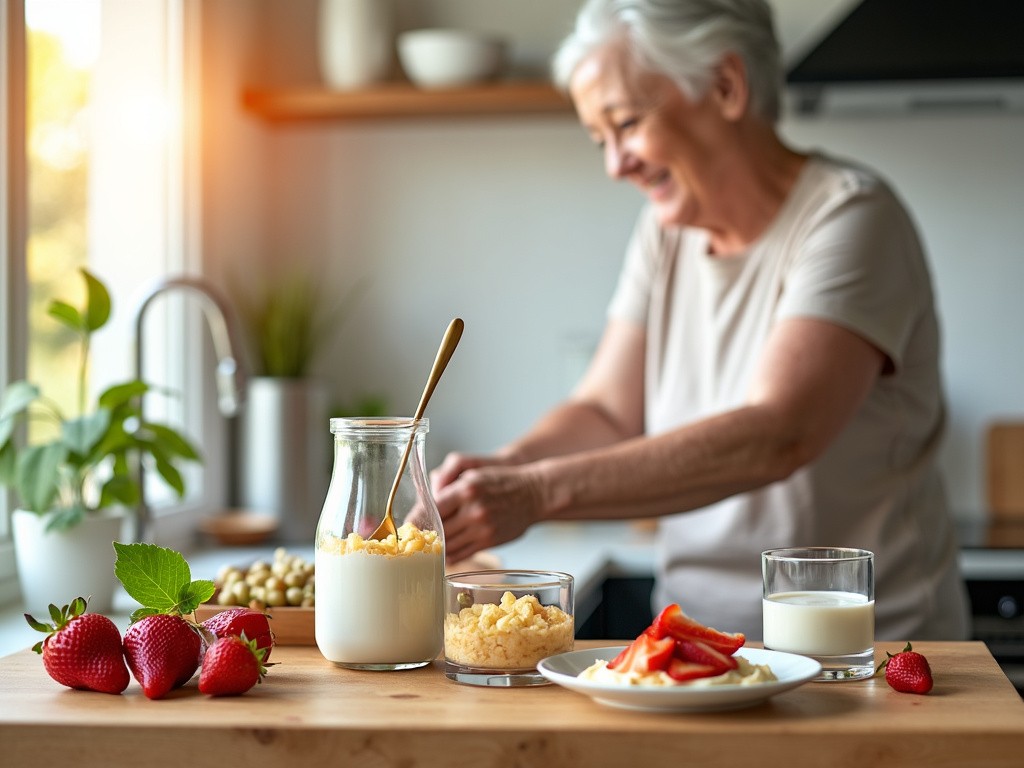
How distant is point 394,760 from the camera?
86cm

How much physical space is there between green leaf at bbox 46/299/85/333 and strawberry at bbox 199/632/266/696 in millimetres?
896

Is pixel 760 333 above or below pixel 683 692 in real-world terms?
above

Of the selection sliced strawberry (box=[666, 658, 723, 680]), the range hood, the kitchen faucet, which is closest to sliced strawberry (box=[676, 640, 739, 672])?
sliced strawberry (box=[666, 658, 723, 680])

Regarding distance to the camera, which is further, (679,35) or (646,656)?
(679,35)

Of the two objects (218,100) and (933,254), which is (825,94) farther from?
(218,100)

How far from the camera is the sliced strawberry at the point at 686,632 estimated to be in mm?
914

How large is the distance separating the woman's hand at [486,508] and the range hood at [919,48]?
1.34m

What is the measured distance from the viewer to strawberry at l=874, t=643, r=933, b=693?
3.11ft

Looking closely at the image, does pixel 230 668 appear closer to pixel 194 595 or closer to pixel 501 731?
pixel 194 595

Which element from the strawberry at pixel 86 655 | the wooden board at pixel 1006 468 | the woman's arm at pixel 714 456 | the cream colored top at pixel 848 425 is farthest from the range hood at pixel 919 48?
the strawberry at pixel 86 655

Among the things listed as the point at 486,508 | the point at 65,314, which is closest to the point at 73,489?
the point at 65,314

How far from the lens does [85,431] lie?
169 cm

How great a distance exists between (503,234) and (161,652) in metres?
2.15

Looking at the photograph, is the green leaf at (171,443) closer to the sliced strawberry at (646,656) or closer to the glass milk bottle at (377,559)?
the glass milk bottle at (377,559)
